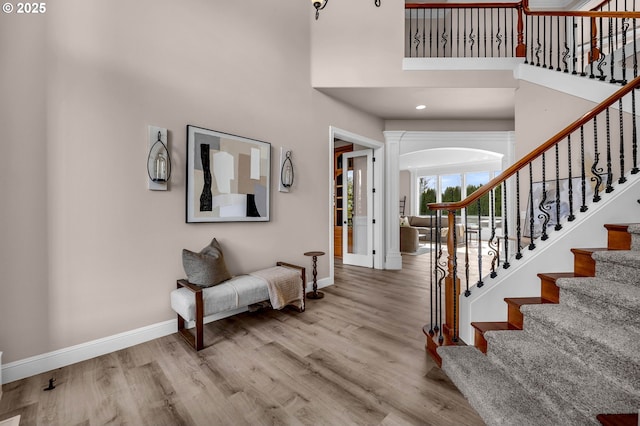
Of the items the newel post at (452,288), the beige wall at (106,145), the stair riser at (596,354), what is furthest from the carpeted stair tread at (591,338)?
the beige wall at (106,145)

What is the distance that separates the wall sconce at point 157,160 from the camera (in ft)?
7.95

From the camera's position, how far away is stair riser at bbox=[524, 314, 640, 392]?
3.97 feet

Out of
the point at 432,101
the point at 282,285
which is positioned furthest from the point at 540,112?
the point at 282,285

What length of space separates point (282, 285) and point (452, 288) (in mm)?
1615

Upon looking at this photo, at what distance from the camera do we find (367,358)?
2.14 metres

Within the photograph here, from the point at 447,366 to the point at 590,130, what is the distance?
11.2 feet

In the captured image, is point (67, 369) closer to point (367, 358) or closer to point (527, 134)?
point (367, 358)

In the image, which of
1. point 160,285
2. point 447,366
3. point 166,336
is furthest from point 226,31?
point 447,366

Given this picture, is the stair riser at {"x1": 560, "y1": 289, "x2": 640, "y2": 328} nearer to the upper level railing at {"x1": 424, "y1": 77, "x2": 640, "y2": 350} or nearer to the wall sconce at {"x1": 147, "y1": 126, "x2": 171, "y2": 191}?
the upper level railing at {"x1": 424, "y1": 77, "x2": 640, "y2": 350}

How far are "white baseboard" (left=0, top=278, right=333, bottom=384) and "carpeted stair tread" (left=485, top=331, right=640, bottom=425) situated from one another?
271 cm

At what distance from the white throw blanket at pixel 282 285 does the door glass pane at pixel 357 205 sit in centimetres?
268

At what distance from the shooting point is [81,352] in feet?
6.93

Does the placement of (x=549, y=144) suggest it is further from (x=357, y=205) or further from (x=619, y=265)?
(x=357, y=205)

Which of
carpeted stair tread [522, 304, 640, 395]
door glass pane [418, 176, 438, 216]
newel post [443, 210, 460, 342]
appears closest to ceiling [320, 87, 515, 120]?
newel post [443, 210, 460, 342]
